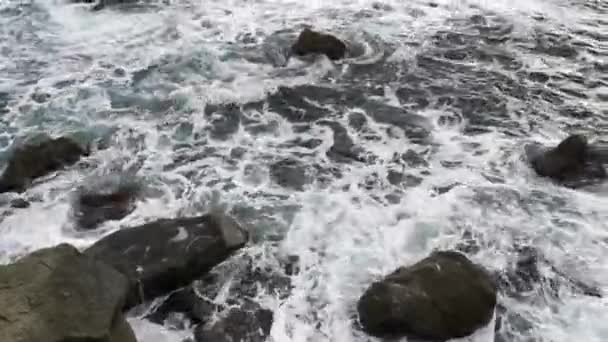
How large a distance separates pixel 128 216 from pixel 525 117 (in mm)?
4356

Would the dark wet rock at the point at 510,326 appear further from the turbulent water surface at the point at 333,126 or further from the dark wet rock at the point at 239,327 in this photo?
the dark wet rock at the point at 239,327

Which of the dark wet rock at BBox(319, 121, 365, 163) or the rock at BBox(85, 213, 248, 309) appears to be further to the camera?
the dark wet rock at BBox(319, 121, 365, 163)

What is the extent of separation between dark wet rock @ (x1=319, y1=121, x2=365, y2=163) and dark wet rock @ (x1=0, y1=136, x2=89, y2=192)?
8.35 feet

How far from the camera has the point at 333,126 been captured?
22.1 feet

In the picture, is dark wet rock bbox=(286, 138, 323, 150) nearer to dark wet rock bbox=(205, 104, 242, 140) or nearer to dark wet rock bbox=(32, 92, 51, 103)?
dark wet rock bbox=(205, 104, 242, 140)

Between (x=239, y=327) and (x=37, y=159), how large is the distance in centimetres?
293

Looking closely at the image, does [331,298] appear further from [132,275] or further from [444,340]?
[132,275]

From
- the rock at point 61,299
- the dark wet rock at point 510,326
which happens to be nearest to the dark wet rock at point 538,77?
the dark wet rock at point 510,326

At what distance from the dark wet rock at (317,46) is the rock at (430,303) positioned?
14.4ft

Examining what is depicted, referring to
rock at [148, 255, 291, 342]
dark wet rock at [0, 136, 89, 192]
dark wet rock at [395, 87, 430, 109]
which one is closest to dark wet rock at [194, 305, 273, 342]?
rock at [148, 255, 291, 342]

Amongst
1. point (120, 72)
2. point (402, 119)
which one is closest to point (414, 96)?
point (402, 119)

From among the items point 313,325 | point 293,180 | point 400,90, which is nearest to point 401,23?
point 400,90

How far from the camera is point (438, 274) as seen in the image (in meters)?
4.31

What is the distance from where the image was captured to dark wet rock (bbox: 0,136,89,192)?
5727 millimetres
